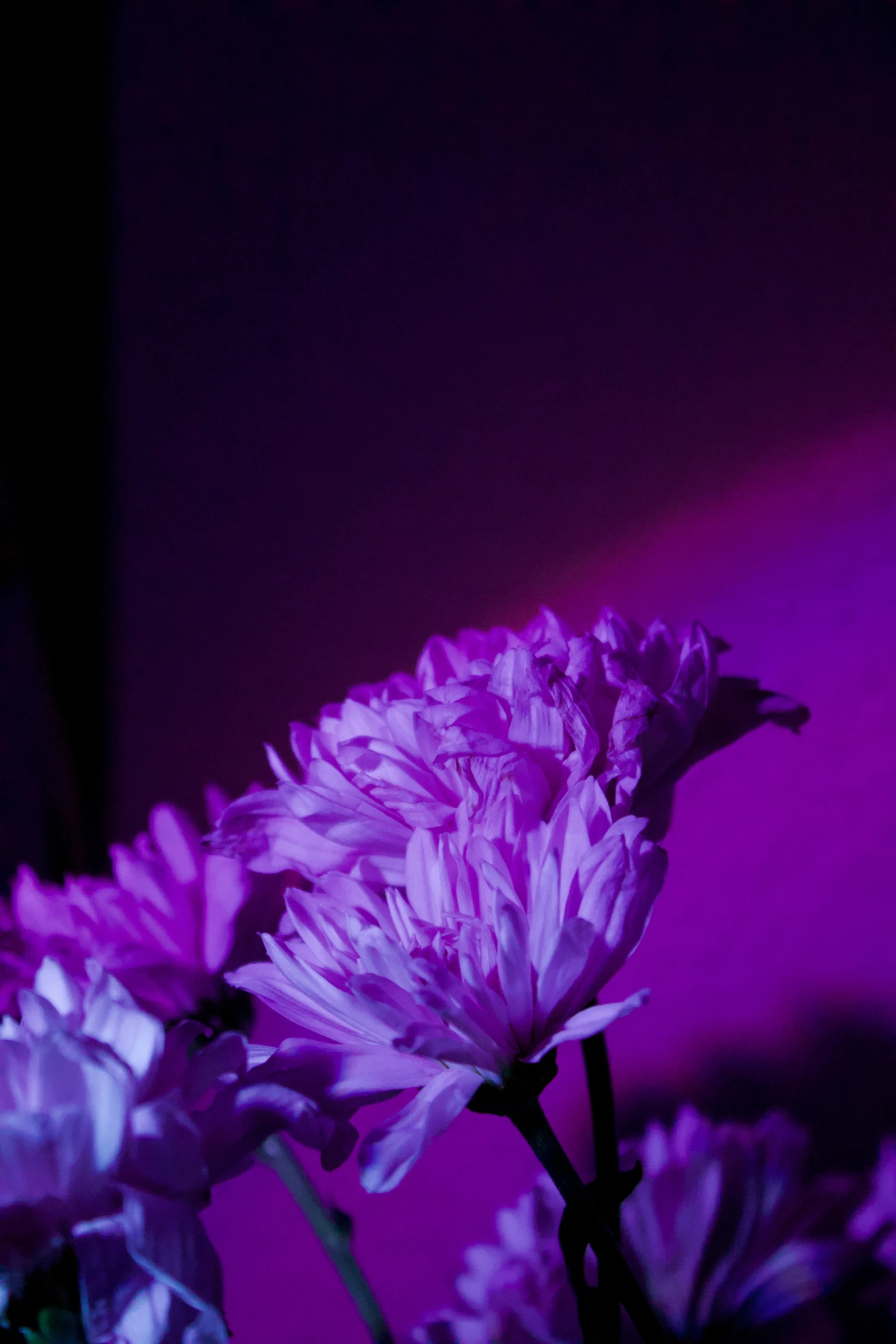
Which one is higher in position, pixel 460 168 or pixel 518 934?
pixel 460 168

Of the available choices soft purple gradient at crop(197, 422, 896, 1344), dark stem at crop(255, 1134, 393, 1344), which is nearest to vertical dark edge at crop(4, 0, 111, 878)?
soft purple gradient at crop(197, 422, 896, 1344)

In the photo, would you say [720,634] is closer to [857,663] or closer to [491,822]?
[857,663]

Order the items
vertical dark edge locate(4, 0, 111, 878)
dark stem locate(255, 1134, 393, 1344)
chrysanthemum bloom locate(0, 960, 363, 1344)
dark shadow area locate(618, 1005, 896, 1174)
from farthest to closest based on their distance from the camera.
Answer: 1. vertical dark edge locate(4, 0, 111, 878)
2. dark shadow area locate(618, 1005, 896, 1174)
3. dark stem locate(255, 1134, 393, 1344)
4. chrysanthemum bloom locate(0, 960, 363, 1344)

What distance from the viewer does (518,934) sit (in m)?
0.24

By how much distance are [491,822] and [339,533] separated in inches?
19.6

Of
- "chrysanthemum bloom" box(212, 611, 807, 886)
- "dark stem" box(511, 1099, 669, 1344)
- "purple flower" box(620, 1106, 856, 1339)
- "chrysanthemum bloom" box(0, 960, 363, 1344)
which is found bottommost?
"purple flower" box(620, 1106, 856, 1339)

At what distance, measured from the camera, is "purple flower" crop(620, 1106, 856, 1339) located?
14.7 inches

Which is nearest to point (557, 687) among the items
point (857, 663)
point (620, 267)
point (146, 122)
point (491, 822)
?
point (491, 822)

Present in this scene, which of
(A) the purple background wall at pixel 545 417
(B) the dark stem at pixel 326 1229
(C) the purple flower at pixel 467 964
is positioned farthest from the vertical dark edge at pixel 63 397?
(C) the purple flower at pixel 467 964

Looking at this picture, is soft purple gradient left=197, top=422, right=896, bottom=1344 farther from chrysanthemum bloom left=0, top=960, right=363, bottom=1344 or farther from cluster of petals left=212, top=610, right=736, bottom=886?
chrysanthemum bloom left=0, top=960, right=363, bottom=1344

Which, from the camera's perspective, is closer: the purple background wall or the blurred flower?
the blurred flower

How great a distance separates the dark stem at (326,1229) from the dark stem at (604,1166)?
11cm

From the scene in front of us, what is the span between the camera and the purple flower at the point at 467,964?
0.24 m

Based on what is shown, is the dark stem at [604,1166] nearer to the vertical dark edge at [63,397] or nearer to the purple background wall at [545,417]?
the purple background wall at [545,417]
